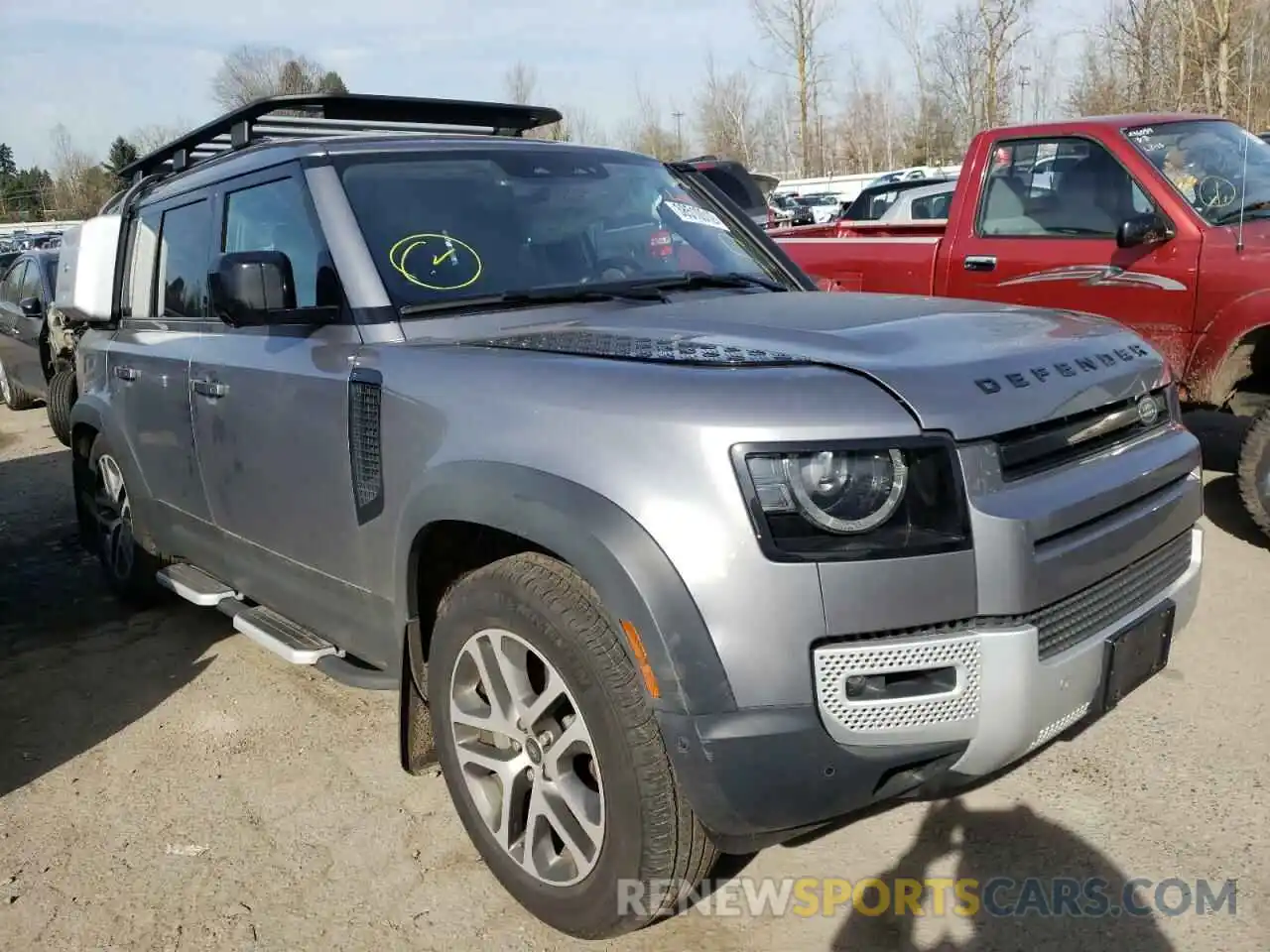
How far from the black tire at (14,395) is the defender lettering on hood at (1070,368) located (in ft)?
37.9

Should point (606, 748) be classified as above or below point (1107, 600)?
below

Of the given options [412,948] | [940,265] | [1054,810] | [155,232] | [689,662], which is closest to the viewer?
[689,662]

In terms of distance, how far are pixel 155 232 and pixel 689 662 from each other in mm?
3559

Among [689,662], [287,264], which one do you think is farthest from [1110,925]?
[287,264]

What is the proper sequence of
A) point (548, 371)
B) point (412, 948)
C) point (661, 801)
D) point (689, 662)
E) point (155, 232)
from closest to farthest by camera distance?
point (689, 662) < point (661, 801) < point (548, 371) < point (412, 948) < point (155, 232)

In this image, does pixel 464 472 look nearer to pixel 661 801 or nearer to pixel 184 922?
pixel 661 801

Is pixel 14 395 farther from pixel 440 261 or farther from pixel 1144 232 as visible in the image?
pixel 1144 232

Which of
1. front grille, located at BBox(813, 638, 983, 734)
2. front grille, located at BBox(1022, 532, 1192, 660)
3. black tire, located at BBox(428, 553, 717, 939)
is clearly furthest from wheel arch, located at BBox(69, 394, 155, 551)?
front grille, located at BBox(1022, 532, 1192, 660)

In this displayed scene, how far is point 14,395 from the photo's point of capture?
38.7 ft

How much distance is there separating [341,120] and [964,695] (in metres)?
3.35

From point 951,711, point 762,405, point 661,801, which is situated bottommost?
point 661,801

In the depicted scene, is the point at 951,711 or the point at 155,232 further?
the point at 155,232

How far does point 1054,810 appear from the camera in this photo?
2.89m

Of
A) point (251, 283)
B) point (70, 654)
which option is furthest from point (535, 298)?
point (70, 654)
